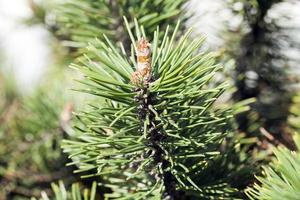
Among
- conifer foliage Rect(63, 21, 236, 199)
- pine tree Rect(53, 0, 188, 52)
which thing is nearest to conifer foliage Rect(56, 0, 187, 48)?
pine tree Rect(53, 0, 188, 52)

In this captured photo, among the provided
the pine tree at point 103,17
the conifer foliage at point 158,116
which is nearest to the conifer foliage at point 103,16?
the pine tree at point 103,17

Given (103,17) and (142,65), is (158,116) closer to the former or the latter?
(142,65)

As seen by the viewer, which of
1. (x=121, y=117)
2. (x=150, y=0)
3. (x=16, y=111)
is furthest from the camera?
(x=16, y=111)

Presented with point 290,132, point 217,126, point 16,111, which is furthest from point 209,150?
point 16,111

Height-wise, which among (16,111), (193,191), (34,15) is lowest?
(193,191)

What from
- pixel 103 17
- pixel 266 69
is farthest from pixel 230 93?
pixel 103 17

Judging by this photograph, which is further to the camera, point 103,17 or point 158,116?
point 103,17

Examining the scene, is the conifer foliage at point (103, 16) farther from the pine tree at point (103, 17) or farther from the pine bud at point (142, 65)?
the pine bud at point (142, 65)

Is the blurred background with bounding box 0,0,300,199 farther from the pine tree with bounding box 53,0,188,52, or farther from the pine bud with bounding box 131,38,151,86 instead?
the pine bud with bounding box 131,38,151,86

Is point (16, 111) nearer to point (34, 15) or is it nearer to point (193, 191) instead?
point (34, 15)
